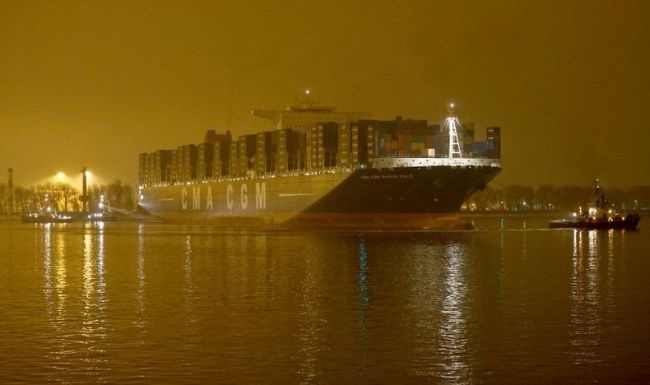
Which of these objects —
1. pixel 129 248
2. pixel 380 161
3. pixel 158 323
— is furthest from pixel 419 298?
pixel 380 161

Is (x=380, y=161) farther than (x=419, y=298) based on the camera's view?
Yes

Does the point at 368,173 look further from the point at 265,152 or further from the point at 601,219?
the point at 601,219

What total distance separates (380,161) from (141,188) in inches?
1954

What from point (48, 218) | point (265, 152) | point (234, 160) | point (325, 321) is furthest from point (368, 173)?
point (48, 218)

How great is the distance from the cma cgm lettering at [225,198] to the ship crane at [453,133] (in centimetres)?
1655

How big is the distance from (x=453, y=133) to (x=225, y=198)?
2550cm

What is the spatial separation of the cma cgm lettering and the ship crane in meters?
16.6

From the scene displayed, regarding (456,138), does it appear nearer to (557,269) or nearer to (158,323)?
(557,269)

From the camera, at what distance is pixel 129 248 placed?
43.9 m

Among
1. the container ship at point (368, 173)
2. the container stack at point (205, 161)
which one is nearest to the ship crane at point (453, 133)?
the container ship at point (368, 173)

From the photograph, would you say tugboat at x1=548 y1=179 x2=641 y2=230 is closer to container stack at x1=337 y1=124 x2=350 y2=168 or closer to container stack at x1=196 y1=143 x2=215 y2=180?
container stack at x1=337 y1=124 x2=350 y2=168

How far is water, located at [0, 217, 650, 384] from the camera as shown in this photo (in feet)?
43.5

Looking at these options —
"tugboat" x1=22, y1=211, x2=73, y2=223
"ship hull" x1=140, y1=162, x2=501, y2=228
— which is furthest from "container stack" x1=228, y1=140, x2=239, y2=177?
"tugboat" x1=22, y1=211, x2=73, y2=223

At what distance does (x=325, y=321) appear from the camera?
1791 cm
